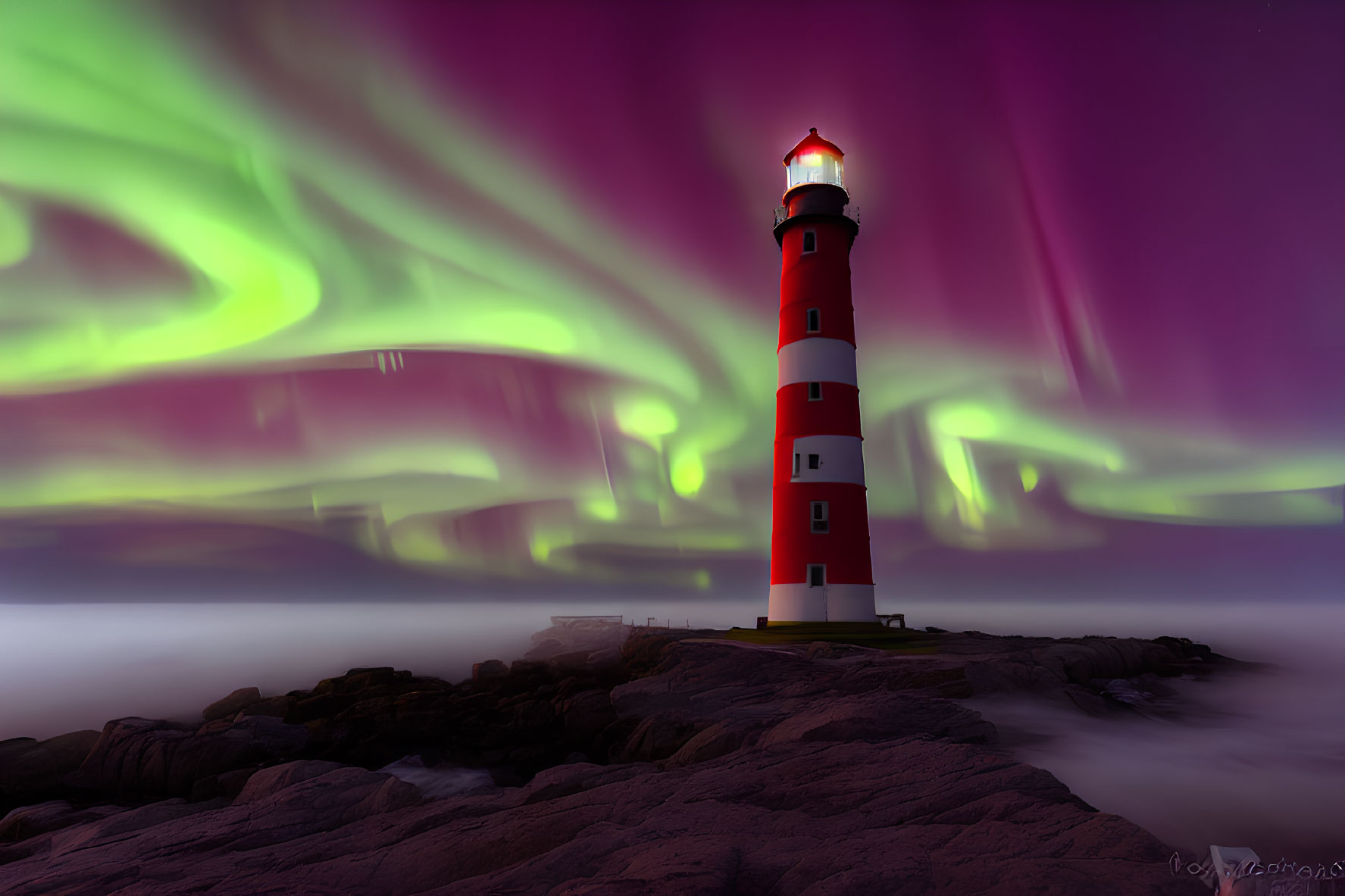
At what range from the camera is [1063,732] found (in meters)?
11.5

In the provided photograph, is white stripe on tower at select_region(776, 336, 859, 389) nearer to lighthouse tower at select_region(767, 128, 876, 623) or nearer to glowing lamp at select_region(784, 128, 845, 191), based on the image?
lighthouse tower at select_region(767, 128, 876, 623)

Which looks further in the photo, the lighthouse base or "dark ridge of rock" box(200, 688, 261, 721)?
the lighthouse base

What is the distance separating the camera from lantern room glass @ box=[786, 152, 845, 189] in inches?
990

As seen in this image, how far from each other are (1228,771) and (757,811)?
8150 millimetres

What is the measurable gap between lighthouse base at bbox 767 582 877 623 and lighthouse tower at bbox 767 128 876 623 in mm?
23

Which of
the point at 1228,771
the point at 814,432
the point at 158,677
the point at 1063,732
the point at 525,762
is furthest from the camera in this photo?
the point at 158,677

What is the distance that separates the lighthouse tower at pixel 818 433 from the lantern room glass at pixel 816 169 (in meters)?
0.65

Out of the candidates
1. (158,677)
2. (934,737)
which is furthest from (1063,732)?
(158,677)

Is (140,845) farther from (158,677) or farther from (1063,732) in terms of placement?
(158,677)

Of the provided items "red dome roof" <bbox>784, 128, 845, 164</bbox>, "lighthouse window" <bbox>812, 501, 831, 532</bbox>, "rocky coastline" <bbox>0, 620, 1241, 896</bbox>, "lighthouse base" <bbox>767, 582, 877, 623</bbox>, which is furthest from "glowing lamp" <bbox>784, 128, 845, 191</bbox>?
"rocky coastline" <bbox>0, 620, 1241, 896</bbox>

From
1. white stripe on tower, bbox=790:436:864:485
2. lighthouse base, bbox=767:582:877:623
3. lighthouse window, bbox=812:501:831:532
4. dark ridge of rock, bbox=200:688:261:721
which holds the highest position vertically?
white stripe on tower, bbox=790:436:864:485

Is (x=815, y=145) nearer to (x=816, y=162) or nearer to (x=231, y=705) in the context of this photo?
(x=816, y=162)

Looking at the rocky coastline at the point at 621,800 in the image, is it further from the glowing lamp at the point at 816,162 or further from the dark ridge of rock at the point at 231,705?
the glowing lamp at the point at 816,162

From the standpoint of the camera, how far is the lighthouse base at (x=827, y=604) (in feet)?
71.8
